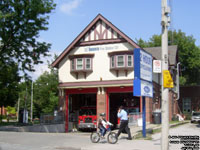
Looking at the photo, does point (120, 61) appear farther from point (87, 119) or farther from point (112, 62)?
point (87, 119)

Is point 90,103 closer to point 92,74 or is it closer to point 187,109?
point 92,74

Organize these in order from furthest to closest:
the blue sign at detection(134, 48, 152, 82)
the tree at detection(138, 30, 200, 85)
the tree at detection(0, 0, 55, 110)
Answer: the tree at detection(138, 30, 200, 85) → the tree at detection(0, 0, 55, 110) → the blue sign at detection(134, 48, 152, 82)

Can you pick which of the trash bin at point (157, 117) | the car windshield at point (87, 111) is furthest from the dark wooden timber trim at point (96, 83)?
the trash bin at point (157, 117)

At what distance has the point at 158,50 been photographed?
37562 mm

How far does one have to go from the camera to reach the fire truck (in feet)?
97.0

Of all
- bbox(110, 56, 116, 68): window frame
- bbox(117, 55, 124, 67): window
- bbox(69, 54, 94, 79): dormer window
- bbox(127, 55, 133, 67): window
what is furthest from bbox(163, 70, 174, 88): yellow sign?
bbox(69, 54, 94, 79): dormer window

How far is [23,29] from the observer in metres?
26.3

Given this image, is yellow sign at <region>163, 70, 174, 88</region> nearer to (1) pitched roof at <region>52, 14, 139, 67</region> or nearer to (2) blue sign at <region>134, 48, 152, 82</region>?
(2) blue sign at <region>134, 48, 152, 82</region>

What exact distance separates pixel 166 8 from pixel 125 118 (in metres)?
7.05

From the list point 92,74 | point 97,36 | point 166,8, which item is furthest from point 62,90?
point 166,8

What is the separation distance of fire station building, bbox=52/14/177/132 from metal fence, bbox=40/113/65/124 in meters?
0.58

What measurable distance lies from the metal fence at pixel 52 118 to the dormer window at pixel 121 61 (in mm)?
7293

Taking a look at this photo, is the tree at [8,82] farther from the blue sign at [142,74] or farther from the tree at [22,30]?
the blue sign at [142,74]

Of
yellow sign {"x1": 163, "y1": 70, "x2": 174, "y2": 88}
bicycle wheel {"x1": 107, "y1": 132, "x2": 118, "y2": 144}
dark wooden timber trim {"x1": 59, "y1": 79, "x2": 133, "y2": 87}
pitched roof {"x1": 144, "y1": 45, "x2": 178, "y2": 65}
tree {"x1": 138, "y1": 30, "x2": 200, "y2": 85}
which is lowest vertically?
bicycle wheel {"x1": 107, "y1": 132, "x2": 118, "y2": 144}
